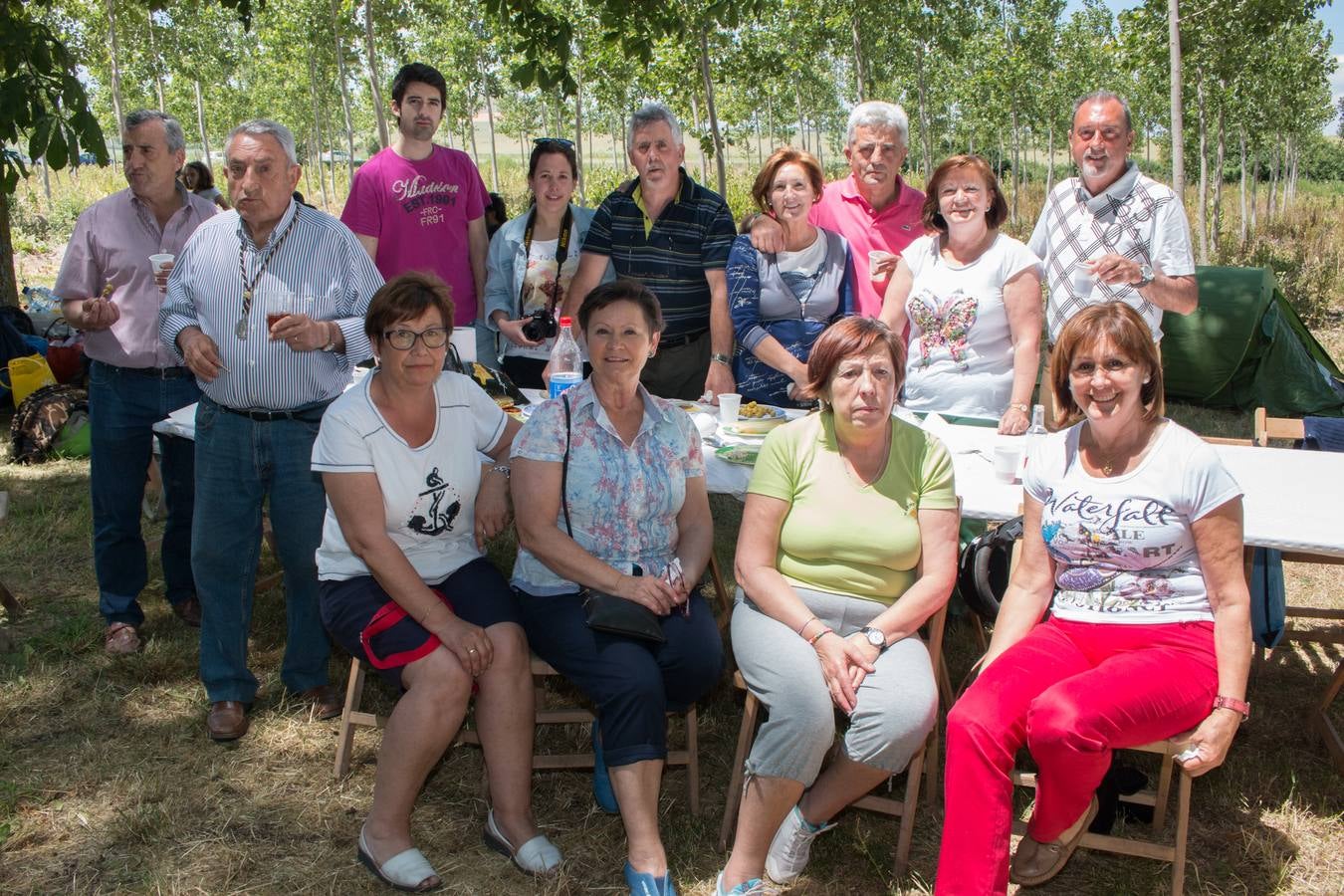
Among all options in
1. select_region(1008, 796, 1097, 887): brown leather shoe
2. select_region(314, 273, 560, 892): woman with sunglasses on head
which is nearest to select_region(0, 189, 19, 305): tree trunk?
select_region(314, 273, 560, 892): woman with sunglasses on head

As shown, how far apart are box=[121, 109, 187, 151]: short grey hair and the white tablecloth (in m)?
0.98

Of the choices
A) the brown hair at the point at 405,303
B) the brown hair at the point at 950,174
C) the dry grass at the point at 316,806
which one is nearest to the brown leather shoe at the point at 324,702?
the dry grass at the point at 316,806

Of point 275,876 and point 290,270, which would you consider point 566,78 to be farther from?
point 275,876

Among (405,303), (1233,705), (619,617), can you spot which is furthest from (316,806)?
(1233,705)

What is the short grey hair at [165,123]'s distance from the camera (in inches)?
140

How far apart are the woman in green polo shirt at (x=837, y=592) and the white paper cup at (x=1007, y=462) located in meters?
0.43

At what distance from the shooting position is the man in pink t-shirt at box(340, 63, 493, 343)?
14.4 ft

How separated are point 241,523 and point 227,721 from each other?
639 mm

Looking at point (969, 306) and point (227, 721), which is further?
point (969, 306)

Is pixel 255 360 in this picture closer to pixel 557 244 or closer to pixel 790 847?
pixel 557 244

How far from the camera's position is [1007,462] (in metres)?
3.03

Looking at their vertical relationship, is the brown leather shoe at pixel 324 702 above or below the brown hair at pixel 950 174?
below

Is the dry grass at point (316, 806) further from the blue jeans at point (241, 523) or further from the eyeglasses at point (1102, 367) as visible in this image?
the eyeglasses at point (1102, 367)

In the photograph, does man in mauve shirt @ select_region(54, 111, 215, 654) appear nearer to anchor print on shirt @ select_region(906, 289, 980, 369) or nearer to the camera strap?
the camera strap
